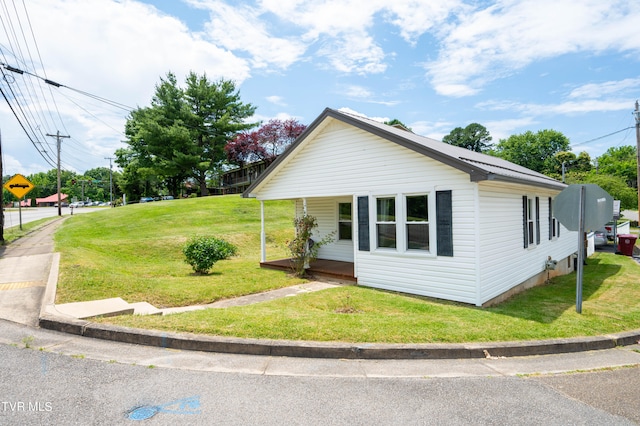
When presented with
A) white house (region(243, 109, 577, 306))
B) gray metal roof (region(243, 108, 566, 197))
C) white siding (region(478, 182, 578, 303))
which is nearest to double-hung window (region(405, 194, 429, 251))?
white house (region(243, 109, 577, 306))

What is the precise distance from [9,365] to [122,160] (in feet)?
184

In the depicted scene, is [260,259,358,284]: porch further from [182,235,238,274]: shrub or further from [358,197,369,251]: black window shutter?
[182,235,238,274]: shrub

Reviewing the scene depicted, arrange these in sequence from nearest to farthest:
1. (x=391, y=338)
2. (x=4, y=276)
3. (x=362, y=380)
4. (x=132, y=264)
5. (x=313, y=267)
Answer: (x=362, y=380) < (x=391, y=338) < (x=4, y=276) < (x=313, y=267) < (x=132, y=264)

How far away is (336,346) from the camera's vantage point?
4469 mm

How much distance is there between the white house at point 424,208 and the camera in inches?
292

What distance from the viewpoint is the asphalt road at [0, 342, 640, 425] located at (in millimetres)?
3047

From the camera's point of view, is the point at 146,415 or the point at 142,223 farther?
the point at 142,223

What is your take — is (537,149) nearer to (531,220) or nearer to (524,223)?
(531,220)

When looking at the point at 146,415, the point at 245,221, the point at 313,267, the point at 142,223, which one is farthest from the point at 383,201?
the point at 142,223

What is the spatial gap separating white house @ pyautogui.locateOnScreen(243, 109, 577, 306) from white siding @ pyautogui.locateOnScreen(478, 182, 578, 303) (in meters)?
0.02

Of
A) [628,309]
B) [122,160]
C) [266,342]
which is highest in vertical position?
[122,160]

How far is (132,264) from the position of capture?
485 inches

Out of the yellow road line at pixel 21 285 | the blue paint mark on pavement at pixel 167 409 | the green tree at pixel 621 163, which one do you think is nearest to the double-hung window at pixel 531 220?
the blue paint mark on pavement at pixel 167 409

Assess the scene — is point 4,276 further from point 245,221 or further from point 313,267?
point 245,221
